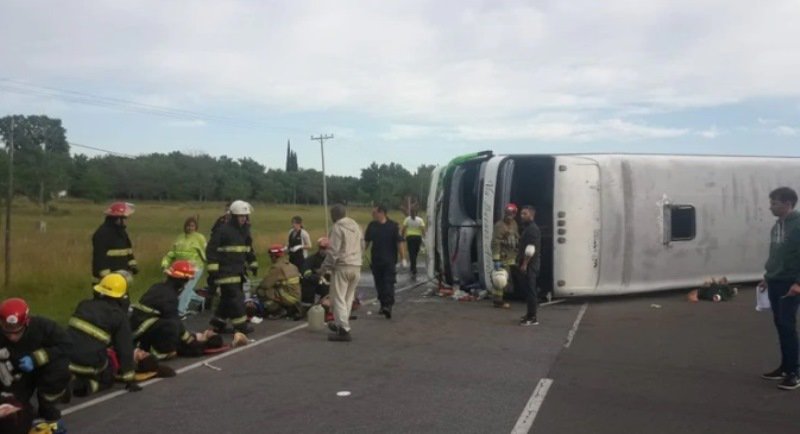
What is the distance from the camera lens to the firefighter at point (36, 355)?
529 centimetres

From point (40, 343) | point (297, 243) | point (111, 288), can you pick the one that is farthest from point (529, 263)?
point (40, 343)

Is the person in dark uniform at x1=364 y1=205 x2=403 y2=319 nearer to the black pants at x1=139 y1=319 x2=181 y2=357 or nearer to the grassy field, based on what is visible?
the black pants at x1=139 y1=319 x2=181 y2=357

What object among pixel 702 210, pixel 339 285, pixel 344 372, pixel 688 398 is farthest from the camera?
pixel 702 210

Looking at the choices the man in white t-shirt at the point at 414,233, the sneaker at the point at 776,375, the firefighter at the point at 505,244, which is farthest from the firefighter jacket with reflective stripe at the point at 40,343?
the man in white t-shirt at the point at 414,233

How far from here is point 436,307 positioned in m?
12.0

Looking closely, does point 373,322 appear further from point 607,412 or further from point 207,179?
point 207,179

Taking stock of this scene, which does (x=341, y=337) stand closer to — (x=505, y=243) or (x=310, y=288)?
(x=310, y=288)

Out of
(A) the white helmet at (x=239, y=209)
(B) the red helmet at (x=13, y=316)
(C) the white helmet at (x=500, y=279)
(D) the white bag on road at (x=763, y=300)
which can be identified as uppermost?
(A) the white helmet at (x=239, y=209)

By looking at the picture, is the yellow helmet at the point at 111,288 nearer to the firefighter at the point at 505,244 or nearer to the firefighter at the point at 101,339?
the firefighter at the point at 101,339

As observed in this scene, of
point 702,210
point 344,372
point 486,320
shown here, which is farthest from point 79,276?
point 702,210

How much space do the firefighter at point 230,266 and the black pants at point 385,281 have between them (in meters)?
2.07

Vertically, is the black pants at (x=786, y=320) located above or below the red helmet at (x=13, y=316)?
below

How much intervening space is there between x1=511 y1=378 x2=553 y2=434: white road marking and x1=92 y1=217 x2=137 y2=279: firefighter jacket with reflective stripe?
5.28 m

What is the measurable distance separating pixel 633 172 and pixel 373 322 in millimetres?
5324
